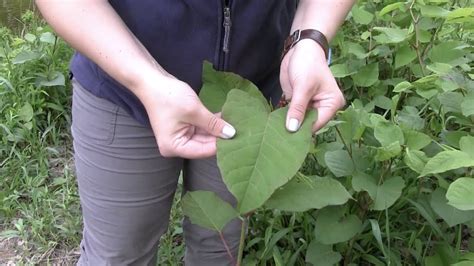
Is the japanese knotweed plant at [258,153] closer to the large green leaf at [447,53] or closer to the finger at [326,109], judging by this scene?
the finger at [326,109]

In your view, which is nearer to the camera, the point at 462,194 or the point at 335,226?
the point at 462,194

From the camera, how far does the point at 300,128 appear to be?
973 mm

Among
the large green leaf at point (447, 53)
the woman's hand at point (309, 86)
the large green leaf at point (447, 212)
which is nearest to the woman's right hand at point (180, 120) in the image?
the woman's hand at point (309, 86)

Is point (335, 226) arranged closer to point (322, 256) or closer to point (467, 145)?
point (322, 256)

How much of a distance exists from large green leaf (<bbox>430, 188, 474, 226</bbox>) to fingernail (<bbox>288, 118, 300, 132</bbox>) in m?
0.51

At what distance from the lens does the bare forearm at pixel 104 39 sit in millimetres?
974

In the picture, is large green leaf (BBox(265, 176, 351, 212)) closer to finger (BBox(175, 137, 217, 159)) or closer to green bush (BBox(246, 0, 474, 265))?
green bush (BBox(246, 0, 474, 265))

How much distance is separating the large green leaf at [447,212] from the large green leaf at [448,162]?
149 mm

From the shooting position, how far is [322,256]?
4.90 ft

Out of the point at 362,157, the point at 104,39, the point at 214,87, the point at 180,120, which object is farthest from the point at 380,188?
the point at 104,39

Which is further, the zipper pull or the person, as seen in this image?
the zipper pull

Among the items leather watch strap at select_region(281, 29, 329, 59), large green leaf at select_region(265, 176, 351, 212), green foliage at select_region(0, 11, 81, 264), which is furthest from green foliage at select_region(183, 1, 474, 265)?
green foliage at select_region(0, 11, 81, 264)

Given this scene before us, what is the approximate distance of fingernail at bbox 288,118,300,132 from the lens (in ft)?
3.16

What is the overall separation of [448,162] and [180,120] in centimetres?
54
